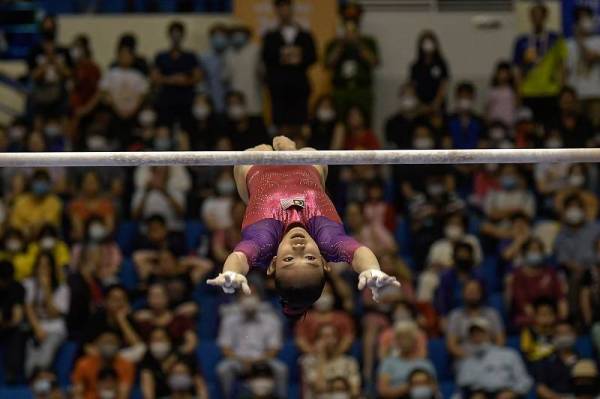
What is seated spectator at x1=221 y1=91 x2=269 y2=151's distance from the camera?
1366 cm

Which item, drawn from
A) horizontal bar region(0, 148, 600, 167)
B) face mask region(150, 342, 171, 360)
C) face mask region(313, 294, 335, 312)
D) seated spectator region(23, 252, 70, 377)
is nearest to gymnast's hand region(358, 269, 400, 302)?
horizontal bar region(0, 148, 600, 167)

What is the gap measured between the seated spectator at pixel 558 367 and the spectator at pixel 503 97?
10.5 feet

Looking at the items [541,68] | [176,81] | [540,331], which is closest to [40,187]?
[176,81]

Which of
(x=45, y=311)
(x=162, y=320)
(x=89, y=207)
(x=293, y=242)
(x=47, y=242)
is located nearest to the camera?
A: (x=293, y=242)

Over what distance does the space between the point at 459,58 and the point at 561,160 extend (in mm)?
7808

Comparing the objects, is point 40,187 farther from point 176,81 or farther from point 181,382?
point 181,382

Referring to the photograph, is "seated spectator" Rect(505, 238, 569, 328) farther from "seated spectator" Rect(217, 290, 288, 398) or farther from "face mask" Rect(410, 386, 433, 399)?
"seated spectator" Rect(217, 290, 288, 398)

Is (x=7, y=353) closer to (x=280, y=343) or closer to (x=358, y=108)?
(x=280, y=343)

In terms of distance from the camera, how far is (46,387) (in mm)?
11641

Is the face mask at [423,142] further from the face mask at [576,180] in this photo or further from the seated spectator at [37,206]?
the seated spectator at [37,206]

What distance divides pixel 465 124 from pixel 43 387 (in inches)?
199

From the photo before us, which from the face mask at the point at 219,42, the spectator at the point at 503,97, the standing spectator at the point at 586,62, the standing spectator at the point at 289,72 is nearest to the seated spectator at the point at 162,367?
the standing spectator at the point at 289,72

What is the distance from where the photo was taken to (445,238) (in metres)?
12.9

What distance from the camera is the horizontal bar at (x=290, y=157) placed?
25.2 feet
